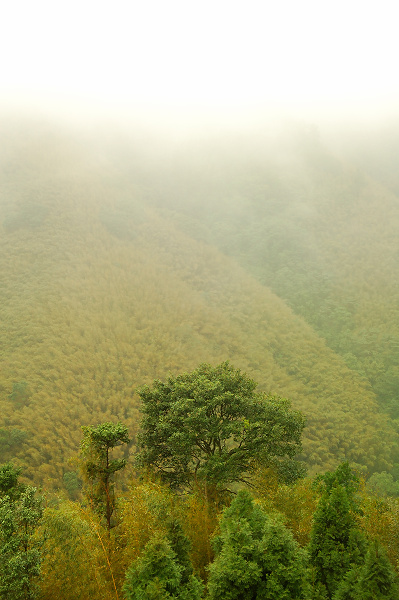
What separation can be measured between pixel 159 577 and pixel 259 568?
298 centimetres

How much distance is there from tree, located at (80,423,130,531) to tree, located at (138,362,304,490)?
3.27 meters

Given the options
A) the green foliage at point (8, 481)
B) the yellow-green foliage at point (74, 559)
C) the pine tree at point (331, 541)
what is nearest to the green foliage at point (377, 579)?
the pine tree at point (331, 541)

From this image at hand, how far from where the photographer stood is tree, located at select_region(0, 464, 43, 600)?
9.65 m

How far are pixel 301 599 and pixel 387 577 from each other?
2.75 metres

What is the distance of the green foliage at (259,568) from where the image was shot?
9742mm

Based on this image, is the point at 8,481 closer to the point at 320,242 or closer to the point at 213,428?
the point at 213,428

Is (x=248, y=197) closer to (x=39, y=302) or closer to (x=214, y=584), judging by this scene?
(x=39, y=302)

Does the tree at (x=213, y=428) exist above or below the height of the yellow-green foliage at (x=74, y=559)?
above

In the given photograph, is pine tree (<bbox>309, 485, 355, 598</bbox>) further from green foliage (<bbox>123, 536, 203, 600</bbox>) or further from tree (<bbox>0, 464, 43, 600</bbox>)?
tree (<bbox>0, 464, 43, 600</bbox>)

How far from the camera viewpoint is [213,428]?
778 inches

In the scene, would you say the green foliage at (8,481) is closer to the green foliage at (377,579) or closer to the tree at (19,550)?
the tree at (19,550)

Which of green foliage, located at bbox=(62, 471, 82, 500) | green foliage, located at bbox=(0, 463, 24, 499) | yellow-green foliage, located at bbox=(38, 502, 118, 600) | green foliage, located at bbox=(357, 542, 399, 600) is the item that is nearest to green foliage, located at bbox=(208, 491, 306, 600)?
green foliage, located at bbox=(357, 542, 399, 600)

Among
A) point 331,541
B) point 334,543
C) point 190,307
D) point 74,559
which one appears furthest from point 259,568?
point 190,307

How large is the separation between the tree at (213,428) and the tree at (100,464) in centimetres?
327
